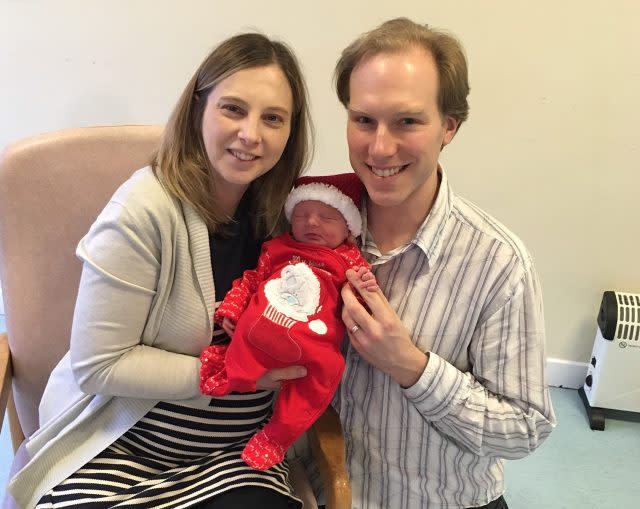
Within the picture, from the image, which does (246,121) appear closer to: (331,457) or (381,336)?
(381,336)

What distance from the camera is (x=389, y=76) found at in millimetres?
1023

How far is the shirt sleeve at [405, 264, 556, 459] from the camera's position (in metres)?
1.09

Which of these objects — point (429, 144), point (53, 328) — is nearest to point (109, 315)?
point (53, 328)

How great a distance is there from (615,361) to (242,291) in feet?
5.20

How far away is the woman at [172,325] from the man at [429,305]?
196 millimetres

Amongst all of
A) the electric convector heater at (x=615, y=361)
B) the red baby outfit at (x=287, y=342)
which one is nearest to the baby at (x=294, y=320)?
the red baby outfit at (x=287, y=342)

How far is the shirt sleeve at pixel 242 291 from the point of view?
111 centimetres

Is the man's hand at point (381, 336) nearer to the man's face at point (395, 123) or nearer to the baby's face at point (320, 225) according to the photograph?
the baby's face at point (320, 225)

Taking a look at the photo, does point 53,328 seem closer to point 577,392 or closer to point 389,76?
point 389,76

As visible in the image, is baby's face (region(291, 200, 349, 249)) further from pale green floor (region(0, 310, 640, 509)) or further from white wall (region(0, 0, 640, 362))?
pale green floor (region(0, 310, 640, 509))

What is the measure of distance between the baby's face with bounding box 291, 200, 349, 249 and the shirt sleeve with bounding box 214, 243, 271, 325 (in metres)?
0.09

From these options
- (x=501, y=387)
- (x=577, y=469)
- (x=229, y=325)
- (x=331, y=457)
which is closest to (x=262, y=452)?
(x=331, y=457)

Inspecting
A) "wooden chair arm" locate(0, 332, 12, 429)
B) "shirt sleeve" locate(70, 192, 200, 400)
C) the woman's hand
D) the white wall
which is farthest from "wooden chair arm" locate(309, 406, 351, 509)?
the white wall

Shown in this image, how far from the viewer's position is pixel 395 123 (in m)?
1.05
